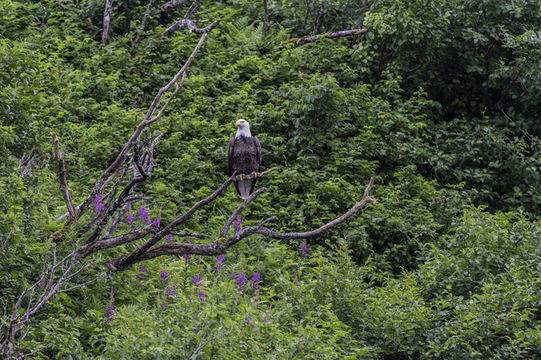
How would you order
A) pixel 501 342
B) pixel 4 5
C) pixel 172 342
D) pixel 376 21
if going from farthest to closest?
pixel 4 5
pixel 376 21
pixel 501 342
pixel 172 342

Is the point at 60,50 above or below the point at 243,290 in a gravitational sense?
above

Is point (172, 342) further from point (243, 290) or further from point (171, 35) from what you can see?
point (171, 35)

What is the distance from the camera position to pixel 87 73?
1197cm

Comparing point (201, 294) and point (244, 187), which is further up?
point (201, 294)

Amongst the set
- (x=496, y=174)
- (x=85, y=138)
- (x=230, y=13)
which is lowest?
(x=496, y=174)

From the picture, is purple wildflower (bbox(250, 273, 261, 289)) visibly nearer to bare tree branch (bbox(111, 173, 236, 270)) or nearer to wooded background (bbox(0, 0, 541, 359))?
wooded background (bbox(0, 0, 541, 359))

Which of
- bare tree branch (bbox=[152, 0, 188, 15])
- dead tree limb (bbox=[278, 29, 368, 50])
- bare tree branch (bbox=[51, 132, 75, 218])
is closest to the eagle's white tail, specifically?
bare tree branch (bbox=[51, 132, 75, 218])

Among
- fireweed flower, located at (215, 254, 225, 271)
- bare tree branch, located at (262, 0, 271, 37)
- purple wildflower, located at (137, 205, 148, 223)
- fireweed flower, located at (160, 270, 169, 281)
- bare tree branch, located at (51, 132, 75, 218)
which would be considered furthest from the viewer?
bare tree branch, located at (262, 0, 271, 37)

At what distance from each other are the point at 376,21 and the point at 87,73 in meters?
4.96

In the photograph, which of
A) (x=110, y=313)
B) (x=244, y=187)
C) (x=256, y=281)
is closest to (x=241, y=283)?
(x=256, y=281)

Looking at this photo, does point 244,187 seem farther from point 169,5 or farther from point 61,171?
point 169,5

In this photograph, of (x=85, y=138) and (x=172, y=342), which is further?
(x=85, y=138)

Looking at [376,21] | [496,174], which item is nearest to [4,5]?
[376,21]

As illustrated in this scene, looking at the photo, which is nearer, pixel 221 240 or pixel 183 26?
pixel 221 240
